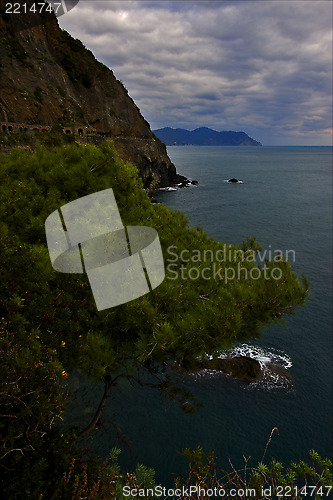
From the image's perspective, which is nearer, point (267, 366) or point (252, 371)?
point (252, 371)

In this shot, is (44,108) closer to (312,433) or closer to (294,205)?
(294,205)

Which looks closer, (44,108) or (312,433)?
(312,433)

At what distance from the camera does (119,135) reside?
71.9m

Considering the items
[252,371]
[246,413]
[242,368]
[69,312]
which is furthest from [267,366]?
[69,312]

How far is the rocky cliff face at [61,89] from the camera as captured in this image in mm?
48719

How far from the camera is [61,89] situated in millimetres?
57656

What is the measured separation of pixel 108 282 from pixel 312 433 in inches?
637

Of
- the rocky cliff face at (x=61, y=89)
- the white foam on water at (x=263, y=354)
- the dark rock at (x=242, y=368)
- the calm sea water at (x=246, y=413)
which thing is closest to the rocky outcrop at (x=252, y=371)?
the dark rock at (x=242, y=368)

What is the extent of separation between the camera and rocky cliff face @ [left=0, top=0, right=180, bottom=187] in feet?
160

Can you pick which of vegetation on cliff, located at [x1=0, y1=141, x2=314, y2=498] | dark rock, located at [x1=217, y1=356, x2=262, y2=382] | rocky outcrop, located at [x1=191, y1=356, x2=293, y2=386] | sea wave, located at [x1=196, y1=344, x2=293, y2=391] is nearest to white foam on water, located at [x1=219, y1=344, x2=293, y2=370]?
sea wave, located at [x1=196, y1=344, x2=293, y2=391]

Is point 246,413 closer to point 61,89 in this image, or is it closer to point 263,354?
point 263,354

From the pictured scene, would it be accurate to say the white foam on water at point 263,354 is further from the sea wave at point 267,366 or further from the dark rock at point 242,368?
the dark rock at point 242,368

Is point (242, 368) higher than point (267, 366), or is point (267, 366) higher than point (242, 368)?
point (242, 368)

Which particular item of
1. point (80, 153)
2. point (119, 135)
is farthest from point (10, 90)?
point (80, 153)
